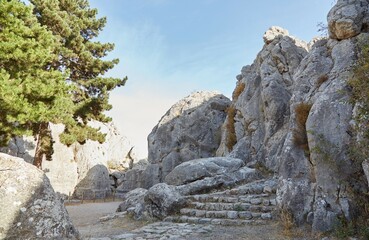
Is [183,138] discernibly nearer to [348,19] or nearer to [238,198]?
[238,198]

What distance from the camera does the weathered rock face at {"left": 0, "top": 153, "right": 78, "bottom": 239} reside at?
4430mm

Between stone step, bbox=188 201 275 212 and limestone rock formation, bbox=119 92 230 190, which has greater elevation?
limestone rock formation, bbox=119 92 230 190

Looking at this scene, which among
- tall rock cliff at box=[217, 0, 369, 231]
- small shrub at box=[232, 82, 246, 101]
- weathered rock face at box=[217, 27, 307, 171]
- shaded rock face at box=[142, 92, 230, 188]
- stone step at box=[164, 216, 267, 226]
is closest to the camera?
tall rock cliff at box=[217, 0, 369, 231]

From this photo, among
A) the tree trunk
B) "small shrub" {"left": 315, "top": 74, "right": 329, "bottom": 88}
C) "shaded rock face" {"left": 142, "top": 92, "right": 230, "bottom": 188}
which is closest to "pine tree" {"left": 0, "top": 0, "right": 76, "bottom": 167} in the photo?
the tree trunk

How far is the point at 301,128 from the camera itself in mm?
9828

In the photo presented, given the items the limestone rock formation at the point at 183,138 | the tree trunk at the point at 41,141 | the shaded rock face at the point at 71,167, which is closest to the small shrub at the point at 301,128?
the tree trunk at the point at 41,141

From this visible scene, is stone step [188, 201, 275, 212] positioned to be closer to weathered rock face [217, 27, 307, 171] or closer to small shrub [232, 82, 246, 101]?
weathered rock face [217, 27, 307, 171]

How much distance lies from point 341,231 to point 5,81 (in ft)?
41.7

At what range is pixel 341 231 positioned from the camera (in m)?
6.79

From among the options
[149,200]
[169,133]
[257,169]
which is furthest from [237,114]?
[149,200]

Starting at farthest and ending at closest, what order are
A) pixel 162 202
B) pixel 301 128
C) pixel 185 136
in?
1. pixel 185 136
2. pixel 162 202
3. pixel 301 128

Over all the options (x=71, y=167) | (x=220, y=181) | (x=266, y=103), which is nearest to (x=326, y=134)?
(x=220, y=181)

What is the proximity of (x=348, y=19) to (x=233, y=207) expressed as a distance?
8133mm

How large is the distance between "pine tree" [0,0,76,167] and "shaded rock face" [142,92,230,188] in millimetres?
16183
